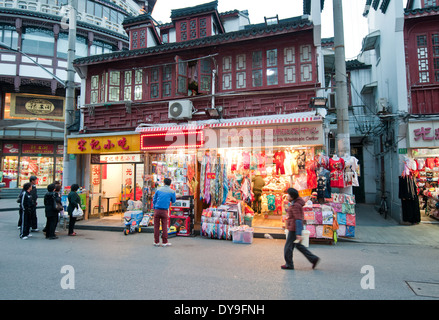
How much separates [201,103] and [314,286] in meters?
8.90

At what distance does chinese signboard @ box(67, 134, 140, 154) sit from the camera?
476 inches

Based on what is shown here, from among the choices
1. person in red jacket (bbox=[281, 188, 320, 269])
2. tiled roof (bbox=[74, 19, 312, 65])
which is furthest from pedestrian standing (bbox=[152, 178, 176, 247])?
tiled roof (bbox=[74, 19, 312, 65])

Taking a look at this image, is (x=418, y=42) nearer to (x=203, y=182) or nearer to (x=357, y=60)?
(x=357, y=60)

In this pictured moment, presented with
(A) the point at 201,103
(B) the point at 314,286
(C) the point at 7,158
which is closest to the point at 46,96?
(C) the point at 7,158

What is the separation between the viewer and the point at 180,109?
38.7ft

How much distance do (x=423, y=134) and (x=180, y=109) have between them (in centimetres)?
985

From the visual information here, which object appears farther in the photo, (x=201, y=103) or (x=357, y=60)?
(x=357, y=60)

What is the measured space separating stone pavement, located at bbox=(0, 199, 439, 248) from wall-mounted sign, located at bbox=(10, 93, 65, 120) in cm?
1632

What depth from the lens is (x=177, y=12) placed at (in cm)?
1558

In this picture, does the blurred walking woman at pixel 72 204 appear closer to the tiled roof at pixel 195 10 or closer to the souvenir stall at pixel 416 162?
the tiled roof at pixel 195 10

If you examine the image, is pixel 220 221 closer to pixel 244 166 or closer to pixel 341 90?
pixel 244 166

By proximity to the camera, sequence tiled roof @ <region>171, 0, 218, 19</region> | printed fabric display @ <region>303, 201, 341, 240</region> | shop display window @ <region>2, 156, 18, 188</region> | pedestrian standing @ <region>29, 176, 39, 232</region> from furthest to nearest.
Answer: shop display window @ <region>2, 156, 18, 188</region>
tiled roof @ <region>171, 0, 218, 19</region>
pedestrian standing @ <region>29, 176, 39, 232</region>
printed fabric display @ <region>303, 201, 341, 240</region>

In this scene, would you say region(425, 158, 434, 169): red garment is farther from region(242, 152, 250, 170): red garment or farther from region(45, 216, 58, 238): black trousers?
region(45, 216, 58, 238): black trousers

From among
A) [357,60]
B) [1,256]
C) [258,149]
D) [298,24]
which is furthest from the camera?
[357,60]
